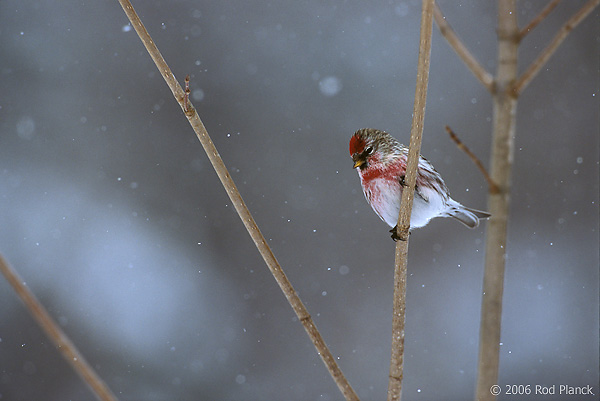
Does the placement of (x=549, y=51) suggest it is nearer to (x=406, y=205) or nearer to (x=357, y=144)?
(x=406, y=205)

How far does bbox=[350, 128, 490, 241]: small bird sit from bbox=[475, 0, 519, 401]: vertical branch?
797mm

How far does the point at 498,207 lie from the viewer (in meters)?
0.73

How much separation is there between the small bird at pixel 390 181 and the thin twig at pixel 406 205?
562 millimetres

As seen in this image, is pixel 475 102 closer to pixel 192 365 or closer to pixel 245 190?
pixel 245 190

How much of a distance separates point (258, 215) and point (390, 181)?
247 cm

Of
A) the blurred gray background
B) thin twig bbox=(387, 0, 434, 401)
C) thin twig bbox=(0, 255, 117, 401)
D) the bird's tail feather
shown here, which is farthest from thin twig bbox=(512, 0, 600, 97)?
the blurred gray background

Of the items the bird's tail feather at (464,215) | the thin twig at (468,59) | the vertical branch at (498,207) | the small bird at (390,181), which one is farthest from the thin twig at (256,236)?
the bird's tail feather at (464,215)

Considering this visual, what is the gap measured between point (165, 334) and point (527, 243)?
8.27 ft

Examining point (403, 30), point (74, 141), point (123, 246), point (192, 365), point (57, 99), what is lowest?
point (192, 365)

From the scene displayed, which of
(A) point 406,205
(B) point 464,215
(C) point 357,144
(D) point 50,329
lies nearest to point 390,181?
(C) point 357,144

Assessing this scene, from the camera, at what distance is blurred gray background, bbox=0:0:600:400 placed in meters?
3.90

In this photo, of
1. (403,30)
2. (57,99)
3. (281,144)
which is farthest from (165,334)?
(403,30)

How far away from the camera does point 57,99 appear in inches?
172

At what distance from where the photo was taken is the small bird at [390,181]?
1627mm
